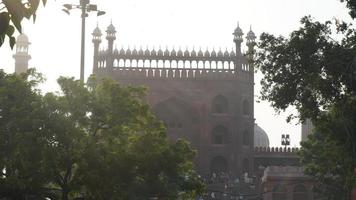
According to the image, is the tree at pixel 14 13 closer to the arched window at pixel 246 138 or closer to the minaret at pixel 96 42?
the minaret at pixel 96 42

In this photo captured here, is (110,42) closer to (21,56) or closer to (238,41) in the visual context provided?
(238,41)

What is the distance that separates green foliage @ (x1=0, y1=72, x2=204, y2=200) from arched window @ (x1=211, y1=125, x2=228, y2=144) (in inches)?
1466

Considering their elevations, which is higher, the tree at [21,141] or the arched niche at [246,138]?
the arched niche at [246,138]

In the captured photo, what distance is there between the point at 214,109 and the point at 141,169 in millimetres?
39258

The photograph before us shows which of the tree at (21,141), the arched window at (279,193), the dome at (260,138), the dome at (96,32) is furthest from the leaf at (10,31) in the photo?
the dome at (260,138)

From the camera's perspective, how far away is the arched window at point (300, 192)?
4656cm

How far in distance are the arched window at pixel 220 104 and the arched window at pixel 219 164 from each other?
3522 millimetres

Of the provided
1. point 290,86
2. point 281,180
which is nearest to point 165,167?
point 290,86

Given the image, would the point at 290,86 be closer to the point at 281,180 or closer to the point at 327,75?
the point at 327,75

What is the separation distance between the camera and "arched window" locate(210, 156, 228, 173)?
188 feet

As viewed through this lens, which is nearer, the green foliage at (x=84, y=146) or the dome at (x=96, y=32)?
the green foliage at (x=84, y=146)

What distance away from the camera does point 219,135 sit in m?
57.9

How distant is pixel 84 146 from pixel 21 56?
172 feet

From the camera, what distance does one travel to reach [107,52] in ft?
185
